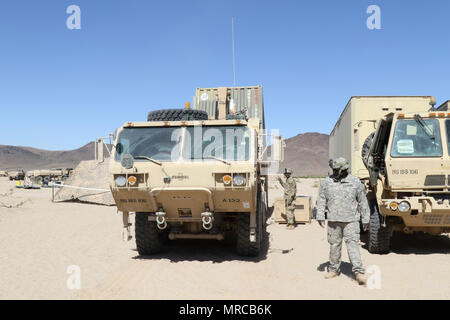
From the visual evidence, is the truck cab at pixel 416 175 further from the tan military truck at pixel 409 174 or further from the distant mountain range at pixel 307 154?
the distant mountain range at pixel 307 154

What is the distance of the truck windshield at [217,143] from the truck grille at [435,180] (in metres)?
3.01

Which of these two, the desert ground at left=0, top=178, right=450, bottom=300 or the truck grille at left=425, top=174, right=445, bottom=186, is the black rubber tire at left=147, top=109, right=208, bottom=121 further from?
the truck grille at left=425, top=174, right=445, bottom=186

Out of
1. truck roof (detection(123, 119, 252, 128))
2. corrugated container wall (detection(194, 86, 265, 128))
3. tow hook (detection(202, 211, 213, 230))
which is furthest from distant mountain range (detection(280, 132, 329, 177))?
tow hook (detection(202, 211, 213, 230))

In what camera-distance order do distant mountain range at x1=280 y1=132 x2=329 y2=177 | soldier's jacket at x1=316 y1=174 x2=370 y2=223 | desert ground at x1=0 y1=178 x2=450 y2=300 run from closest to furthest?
desert ground at x1=0 y1=178 x2=450 y2=300 < soldier's jacket at x1=316 y1=174 x2=370 y2=223 < distant mountain range at x1=280 y1=132 x2=329 y2=177

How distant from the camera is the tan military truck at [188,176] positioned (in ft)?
21.3

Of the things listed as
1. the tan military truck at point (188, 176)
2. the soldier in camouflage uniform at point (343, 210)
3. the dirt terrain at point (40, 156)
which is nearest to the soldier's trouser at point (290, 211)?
the tan military truck at point (188, 176)

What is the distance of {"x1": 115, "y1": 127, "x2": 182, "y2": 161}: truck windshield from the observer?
690cm

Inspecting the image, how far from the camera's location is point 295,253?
784cm

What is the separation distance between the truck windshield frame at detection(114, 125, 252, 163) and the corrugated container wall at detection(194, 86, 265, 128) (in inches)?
171

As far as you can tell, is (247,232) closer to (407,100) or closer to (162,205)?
(162,205)

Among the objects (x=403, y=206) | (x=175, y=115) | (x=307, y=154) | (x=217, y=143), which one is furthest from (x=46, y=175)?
(x=307, y=154)

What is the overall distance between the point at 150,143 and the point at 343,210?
3.31 metres
